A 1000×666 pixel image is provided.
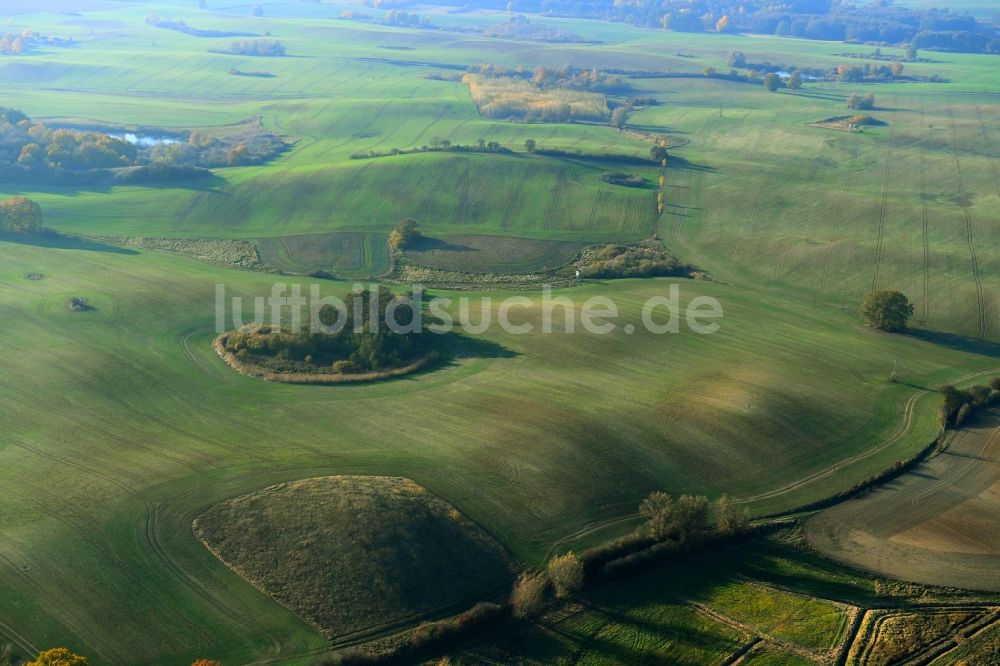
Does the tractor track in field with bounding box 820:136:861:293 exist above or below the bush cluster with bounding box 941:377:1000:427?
above

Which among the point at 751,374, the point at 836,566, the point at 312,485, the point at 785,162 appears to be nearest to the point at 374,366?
the point at 312,485

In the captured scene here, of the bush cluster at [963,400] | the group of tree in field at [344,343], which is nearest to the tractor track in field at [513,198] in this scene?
the group of tree in field at [344,343]

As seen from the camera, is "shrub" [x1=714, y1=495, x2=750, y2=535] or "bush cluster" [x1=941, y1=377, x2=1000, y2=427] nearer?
"shrub" [x1=714, y1=495, x2=750, y2=535]

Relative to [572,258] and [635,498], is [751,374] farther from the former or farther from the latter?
[572,258]

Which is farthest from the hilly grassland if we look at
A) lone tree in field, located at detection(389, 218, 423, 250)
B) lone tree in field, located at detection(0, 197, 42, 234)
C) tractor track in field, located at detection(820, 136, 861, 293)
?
lone tree in field, located at detection(389, 218, 423, 250)

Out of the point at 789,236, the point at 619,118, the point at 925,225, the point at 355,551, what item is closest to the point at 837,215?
the point at 789,236

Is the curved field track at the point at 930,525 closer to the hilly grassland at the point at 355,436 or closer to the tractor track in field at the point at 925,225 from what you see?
the hilly grassland at the point at 355,436

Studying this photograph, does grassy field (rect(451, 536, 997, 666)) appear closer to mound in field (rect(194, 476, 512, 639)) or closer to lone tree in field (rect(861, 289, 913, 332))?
mound in field (rect(194, 476, 512, 639))
